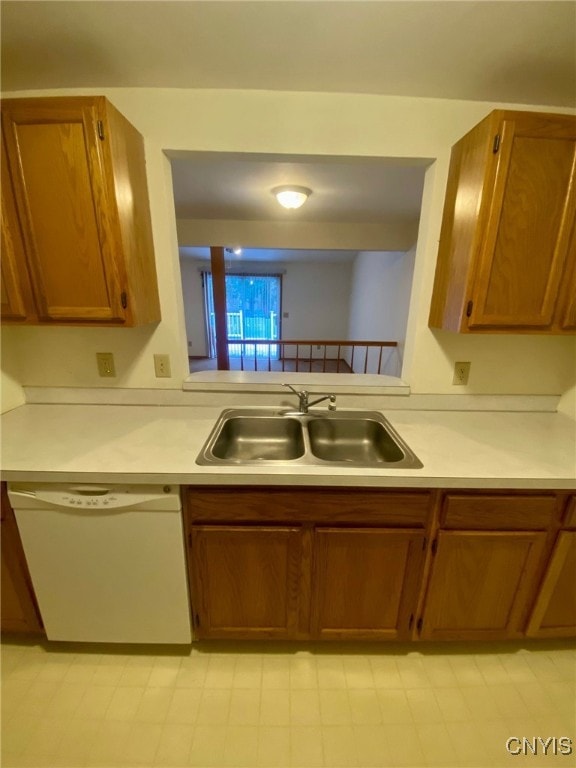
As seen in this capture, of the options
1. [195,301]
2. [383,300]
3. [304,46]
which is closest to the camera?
[304,46]

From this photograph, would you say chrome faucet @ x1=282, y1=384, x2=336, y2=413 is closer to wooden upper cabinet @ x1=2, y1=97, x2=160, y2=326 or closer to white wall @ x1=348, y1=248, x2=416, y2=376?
wooden upper cabinet @ x1=2, y1=97, x2=160, y2=326

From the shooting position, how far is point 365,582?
1.17m

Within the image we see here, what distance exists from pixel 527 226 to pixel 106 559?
6.51 ft

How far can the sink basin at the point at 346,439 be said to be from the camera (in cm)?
147

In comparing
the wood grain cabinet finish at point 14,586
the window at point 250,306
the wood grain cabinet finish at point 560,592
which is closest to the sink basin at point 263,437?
the wood grain cabinet finish at point 14,586

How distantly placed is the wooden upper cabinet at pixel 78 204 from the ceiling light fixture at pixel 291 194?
4.31 feet

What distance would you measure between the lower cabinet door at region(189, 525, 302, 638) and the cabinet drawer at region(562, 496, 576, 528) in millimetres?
966

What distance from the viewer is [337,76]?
1131mm

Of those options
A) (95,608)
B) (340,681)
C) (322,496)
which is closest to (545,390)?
(322,496)

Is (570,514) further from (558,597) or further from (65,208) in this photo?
(65,208)

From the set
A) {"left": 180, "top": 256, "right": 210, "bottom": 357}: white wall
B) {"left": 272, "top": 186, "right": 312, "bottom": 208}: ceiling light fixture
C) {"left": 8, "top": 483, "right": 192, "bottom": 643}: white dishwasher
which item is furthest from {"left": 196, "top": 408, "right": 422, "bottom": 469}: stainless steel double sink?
{"left": 180, "top": 256, "right": 210, "bottom": 357}: white wall

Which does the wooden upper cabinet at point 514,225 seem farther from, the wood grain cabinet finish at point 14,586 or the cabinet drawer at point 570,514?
the wood grain cabinet finish at point 14,586

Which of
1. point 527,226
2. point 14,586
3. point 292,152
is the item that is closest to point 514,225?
point 527,226

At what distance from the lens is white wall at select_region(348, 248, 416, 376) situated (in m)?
3.83
